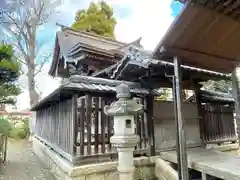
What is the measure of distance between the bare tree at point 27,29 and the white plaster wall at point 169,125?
15035 millimetres

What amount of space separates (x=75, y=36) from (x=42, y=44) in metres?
11.0

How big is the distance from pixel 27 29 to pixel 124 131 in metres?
19.0

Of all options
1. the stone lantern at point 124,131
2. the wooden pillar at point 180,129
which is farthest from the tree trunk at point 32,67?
the wooden pillar at point 180,129

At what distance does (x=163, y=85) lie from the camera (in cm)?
687

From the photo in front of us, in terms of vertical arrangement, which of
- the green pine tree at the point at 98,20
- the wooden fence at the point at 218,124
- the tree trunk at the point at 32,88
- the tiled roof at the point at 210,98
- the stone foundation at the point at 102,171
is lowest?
the stone foundation at the point at 102,171

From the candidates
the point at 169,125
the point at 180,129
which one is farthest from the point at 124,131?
the point at 169,125

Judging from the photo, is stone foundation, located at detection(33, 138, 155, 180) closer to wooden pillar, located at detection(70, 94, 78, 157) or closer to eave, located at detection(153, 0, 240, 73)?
wooden pillar, located at detection(70, 94, 78, 157)

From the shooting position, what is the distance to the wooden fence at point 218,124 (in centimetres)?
764

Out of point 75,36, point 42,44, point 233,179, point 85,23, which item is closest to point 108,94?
point 233,179

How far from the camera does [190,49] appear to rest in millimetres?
4219

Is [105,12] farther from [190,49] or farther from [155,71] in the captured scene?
[190,49]

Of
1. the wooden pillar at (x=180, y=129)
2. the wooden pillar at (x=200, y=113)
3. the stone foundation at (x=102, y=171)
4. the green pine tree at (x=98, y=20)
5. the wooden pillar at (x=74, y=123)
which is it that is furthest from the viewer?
the green pine tree at (x=98, y=20)

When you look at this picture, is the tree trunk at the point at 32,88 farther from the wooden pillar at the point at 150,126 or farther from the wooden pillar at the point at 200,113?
the wooden pillar at the point at 200,113

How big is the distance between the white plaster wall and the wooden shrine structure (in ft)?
0.10
